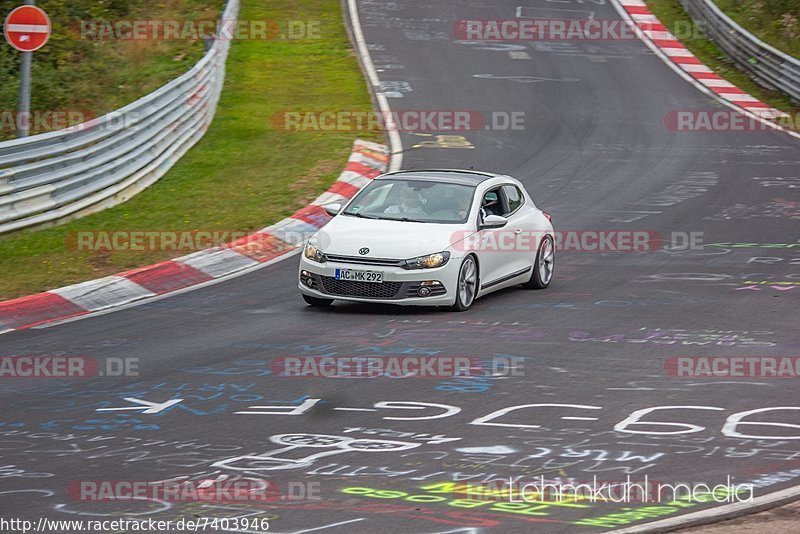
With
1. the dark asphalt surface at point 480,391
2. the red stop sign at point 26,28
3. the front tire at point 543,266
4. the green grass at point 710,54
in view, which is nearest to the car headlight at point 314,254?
the dark asphalt surface at point 480,391

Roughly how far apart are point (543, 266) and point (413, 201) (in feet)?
6.80

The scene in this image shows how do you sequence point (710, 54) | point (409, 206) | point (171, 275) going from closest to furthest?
point (409, 206), point (171, 275), point (710, 54)

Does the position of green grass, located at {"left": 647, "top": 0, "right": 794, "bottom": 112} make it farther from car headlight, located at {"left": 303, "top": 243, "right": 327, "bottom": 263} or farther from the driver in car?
car headlight, located at {"left": 303, "top": 243, "right": 327, "bottom": 263}

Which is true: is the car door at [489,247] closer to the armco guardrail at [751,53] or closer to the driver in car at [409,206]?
the driver in car at [409,206]

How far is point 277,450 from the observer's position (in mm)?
7914

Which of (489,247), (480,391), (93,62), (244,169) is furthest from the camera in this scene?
(93,62)

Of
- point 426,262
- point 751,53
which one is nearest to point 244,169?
point 426,262

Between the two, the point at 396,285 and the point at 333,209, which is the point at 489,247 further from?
the point at 333,209

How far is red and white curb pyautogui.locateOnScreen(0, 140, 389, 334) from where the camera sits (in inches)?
508

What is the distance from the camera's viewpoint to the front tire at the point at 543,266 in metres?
14.7

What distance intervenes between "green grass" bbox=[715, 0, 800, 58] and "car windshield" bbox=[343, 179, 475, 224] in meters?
19.8

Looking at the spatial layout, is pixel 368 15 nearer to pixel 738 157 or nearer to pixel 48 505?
pixel 738 157

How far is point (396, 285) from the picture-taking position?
12.8m

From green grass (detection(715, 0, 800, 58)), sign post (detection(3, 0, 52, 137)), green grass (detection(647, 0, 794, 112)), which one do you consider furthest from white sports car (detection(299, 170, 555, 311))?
green grass (detection(715, 0, 800, 58))
